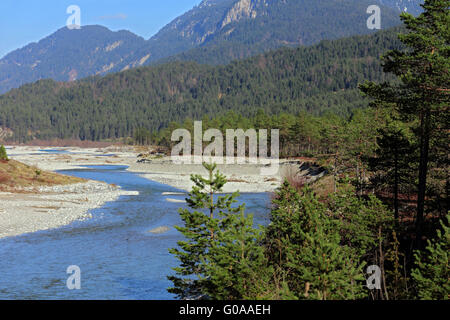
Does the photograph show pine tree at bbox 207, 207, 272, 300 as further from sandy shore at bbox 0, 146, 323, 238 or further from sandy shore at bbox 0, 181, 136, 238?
sandy shore at bbox 0, 181, 136, 238

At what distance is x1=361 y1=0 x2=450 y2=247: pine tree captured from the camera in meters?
20.2

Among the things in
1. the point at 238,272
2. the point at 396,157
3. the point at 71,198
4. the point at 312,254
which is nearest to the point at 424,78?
the point at 396,157

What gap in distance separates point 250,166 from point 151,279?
73.7m

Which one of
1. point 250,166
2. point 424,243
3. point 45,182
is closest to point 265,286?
point 424,243

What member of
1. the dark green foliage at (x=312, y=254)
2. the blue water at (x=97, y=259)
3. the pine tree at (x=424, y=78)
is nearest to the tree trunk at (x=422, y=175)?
the pine tree at (x=424, y=78)

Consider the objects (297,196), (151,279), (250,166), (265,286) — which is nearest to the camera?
(265,286)

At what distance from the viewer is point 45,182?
66.5 m

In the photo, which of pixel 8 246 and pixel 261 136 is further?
pixel 261 136

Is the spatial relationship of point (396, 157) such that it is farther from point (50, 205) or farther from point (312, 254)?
point (50, 205)

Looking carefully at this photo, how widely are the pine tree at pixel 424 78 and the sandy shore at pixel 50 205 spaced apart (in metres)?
30.3

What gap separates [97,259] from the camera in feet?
95.6

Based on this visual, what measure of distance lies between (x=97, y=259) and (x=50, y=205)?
23607mm
